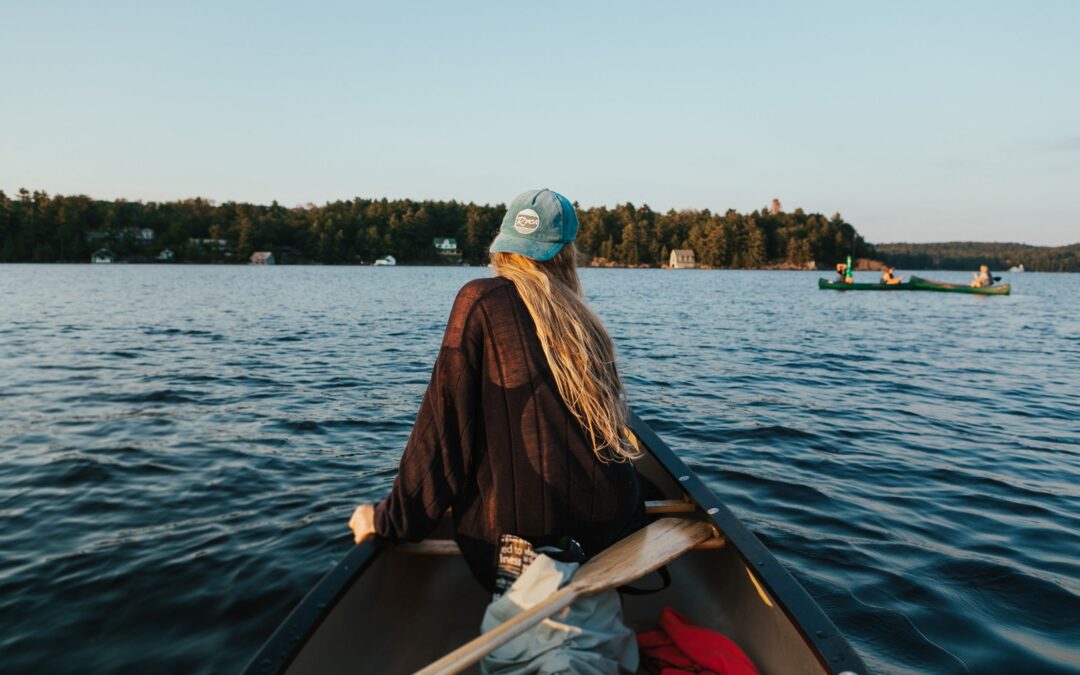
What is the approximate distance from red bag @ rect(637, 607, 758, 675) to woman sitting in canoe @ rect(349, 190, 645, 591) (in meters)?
0.67

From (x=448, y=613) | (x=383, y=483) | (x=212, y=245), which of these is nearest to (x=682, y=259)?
(x=212, y=245)

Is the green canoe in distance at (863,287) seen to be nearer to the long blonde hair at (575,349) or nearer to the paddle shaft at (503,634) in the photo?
the long blonde hair at (575,349)

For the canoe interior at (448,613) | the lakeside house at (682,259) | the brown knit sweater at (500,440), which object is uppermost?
the lakeside house at (682,259)

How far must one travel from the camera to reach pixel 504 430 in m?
2.16

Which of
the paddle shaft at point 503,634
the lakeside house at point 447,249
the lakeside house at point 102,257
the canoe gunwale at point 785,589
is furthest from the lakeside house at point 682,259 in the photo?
the paddle shaft at point 503,634

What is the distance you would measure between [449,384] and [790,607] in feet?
5.01

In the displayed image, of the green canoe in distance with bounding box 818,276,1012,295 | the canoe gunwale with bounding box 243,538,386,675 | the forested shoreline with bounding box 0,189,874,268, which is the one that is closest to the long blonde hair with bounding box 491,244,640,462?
the canoe gunwale with bounding box 243,538,386,675

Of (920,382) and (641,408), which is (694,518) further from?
(920,382)

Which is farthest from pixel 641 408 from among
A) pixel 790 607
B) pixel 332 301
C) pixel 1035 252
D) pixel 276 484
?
pixel 1035 252

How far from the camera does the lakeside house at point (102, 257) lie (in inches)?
4149

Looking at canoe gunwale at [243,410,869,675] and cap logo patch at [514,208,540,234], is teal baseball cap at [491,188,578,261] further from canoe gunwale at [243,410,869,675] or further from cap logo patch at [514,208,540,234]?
canoe gunwale at [243,410,869,675]

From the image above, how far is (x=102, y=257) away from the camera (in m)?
106

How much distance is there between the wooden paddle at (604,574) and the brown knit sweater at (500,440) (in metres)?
0.17

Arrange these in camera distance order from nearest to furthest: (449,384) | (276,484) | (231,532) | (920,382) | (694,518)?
(449,384) < (694,518) < (231,532) < (276,484) < (920,382)
